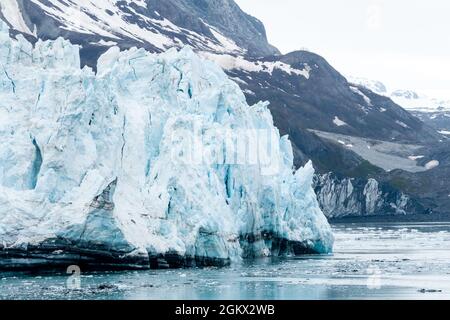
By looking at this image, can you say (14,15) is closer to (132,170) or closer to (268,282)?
(132,170)

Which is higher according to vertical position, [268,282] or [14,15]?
[14,15]

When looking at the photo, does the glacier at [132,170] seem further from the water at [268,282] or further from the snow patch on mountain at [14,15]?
the snow patch on mountain at [14,15]

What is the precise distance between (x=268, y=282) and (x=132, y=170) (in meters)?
8.62

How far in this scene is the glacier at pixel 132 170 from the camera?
35.5 metres

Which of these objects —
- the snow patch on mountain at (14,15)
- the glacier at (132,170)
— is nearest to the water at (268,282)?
the glacier at (132,170)

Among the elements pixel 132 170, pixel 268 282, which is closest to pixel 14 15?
pixel 132 170

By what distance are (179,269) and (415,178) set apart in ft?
418

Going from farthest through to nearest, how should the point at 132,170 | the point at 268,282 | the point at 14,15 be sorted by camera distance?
the point at 14,15 < the point at 132,170 < the point at 268,282

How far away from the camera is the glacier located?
35.5 meters

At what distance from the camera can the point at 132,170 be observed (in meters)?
40.6
